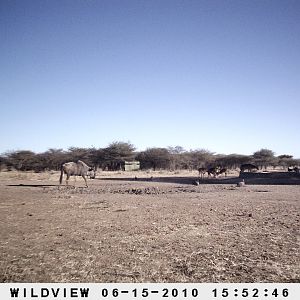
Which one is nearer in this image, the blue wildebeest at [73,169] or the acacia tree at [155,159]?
the blue wildebeest at [73,169]

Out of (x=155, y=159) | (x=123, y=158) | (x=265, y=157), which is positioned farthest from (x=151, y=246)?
(x=265, y=157)

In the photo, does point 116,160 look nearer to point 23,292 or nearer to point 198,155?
point 198,155

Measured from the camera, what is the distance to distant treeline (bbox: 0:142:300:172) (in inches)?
2400

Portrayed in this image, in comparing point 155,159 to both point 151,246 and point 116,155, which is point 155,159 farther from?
point 151,246

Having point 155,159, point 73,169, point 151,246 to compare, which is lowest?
point 151,246

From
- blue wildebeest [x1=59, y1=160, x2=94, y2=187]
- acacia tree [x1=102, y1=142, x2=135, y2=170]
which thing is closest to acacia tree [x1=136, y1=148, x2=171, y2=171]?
acacia tree [x1=102, y1=142, x2=135, y2=170]

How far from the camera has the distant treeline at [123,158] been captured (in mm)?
60969

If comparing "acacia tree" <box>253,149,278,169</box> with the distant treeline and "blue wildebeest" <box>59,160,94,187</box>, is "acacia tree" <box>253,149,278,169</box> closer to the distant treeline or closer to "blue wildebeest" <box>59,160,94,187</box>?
the distant treeline

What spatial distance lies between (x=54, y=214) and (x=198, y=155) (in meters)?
69.9

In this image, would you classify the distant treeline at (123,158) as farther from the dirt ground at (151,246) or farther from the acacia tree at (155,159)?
the dirt ground at (151,246)

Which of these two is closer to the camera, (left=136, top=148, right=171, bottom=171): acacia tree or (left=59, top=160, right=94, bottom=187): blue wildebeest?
(left=59, top=160, right=94, bottom=187): blue wildebeest

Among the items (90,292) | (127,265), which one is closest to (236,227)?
(127,265)

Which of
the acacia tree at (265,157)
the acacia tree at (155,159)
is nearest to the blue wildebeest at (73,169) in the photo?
the acacia tree at (155,159)

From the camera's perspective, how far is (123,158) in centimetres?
6681
